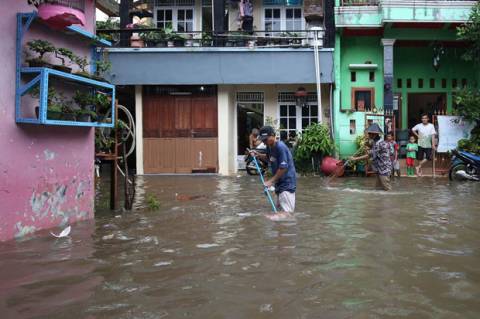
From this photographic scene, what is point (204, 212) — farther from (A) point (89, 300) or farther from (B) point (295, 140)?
(B) point (295, 140)

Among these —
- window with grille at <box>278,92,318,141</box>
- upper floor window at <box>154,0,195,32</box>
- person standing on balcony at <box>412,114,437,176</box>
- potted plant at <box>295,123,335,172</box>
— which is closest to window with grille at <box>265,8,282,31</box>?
window with grille at <box>278,92,318,141</box>

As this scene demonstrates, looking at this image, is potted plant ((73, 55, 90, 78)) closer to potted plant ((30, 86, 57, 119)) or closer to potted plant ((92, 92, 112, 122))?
potted plant ((92, 92, 112, 122))

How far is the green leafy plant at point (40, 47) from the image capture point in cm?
655

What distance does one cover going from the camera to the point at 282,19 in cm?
1902

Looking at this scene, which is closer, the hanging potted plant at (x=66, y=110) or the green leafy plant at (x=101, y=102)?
the hanging potted plant at (x=66, y=110)

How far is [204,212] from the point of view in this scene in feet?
30.2

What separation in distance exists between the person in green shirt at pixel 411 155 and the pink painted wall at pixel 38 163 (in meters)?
10.6

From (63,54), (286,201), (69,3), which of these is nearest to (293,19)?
(286,201)

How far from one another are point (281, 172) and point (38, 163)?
3.44m

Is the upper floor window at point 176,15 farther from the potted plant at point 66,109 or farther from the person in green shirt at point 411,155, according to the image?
the potted plant at point 66,109

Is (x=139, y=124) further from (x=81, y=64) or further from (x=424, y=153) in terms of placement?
(x=81, y=64)

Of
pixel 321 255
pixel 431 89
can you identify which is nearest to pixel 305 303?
pixel 321 255

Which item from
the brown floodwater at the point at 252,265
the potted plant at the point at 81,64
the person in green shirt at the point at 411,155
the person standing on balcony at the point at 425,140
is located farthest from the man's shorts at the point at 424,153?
the potted plant at the point at 81,64

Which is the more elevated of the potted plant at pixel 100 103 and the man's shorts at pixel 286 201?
the potted plant at pixel 100 103
